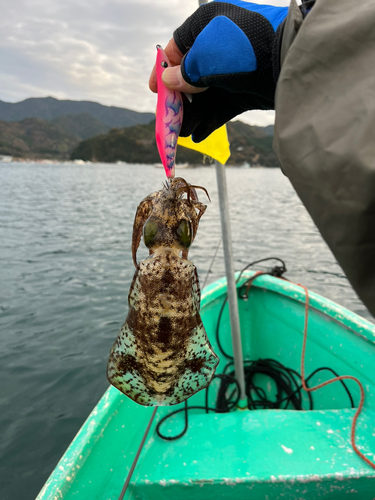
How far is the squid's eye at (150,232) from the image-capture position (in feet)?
4.79

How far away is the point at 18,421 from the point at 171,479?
3687 mm

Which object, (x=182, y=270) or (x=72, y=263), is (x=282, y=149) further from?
(x=72, y=263)

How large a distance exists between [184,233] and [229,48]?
95cm

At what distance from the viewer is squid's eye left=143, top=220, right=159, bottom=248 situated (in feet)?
4.79

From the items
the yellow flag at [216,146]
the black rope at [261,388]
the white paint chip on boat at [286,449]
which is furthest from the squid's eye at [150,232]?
the black rope at [261,388]

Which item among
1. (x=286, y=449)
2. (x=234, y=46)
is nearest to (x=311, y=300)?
(x=286, y=449)

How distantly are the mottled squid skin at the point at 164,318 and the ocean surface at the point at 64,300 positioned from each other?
149 inches

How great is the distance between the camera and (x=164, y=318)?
1.42 metres

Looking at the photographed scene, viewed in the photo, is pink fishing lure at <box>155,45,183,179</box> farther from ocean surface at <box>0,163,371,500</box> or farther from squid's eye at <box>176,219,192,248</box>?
ocean surface at <box>0,163,371,500</box>

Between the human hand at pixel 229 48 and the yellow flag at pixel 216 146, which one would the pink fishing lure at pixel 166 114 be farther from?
the yellow flag at pixel 216 146

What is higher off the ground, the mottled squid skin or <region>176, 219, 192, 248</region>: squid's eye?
<region>176, 219, 192, 248</region>: squid's eye

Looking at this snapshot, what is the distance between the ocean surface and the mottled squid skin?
12.4 feet

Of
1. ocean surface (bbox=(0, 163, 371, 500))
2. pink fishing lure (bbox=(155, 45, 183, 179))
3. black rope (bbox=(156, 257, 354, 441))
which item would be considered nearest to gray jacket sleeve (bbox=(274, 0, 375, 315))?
pink fishing lure (bbox=(155, 45, 183, 179))

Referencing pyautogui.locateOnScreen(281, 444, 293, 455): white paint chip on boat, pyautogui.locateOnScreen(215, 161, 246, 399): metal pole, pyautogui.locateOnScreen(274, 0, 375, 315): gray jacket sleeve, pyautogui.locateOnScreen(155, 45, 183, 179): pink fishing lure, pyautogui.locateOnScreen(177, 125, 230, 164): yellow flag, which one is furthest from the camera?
pyautogui.locateOnScreen(215, 161, 246, 399): metal pole
